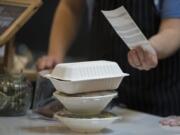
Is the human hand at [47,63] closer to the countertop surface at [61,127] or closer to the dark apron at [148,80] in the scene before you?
the countertop surface at [61,127]

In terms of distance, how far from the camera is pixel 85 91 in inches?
37.8

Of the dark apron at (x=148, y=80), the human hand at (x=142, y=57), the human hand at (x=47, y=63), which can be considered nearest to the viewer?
the human hand at (x=142, y=57)

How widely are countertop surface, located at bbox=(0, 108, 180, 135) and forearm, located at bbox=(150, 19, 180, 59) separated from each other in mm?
192

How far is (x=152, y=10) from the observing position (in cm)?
136

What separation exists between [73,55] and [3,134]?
1.33 meters

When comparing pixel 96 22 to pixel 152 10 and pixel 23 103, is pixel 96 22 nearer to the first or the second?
pixel 152 10

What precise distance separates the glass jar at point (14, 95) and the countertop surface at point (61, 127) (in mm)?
23

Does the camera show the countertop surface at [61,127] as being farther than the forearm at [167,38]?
No

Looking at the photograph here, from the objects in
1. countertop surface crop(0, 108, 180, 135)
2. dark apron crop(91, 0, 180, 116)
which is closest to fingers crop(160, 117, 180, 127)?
countertop surface crop(0, 108, 180, 135)

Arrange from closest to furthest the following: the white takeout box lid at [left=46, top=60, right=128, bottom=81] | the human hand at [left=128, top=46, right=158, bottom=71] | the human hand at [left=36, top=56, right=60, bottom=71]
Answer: the white takeout box lid at [left=46, top=60, right=128, bottom=81]
the human hand at [left=128, top=46, right=158, bottom=71]
the human hand at [left=36, top=56, right=60, bottom=71]

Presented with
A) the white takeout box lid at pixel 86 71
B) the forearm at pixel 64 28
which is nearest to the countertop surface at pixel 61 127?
the white takeout box lid at pixel 86 71

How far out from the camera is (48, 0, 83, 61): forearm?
143 centimetres

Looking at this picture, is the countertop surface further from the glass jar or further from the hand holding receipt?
the hand holding receipt

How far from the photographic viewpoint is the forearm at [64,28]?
1.43m
